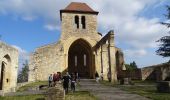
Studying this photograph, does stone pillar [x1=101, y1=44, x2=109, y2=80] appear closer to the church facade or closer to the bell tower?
the bell tower

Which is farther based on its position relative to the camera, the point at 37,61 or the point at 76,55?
the point at 76,55

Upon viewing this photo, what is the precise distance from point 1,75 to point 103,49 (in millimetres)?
12389

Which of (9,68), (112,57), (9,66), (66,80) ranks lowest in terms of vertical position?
(66,80)

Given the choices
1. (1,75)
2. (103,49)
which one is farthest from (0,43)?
(103,49)

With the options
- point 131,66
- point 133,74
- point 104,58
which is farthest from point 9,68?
point 131,66

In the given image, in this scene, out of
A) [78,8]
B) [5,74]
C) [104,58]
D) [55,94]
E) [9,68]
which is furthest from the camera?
[78,8]

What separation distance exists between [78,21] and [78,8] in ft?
7.78

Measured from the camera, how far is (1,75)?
3228 cm

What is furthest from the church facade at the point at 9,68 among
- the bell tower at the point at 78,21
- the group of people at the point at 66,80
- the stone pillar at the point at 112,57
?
the group of people at the point at 66,80

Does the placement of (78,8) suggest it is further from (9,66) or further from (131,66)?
(131,66)

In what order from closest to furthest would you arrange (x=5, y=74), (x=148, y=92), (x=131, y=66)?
(x=148, y=92) → (x=5, y=74) → (x=131, y=66)

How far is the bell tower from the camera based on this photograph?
4056cm

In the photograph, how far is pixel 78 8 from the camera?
42.8 m

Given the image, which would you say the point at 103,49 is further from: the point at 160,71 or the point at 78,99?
the point at 78,99
